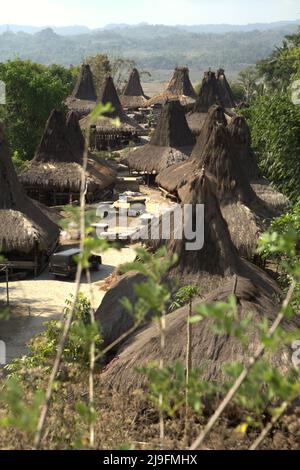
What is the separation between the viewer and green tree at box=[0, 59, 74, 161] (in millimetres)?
27184

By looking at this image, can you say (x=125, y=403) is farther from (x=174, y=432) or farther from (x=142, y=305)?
(x=142, y=305)

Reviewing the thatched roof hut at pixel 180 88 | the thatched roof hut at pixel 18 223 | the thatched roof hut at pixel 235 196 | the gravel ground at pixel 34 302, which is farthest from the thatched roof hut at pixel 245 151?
the thatched roof hut at pixel 180 88

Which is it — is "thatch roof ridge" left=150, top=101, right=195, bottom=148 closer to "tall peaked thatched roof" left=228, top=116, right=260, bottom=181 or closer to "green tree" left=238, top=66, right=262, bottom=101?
"tall peaked thatched roof" left=228, top=116, right=260, bottom=181

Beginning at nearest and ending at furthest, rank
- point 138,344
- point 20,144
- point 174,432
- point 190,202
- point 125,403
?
point 174,432 < point 125,403 < point 138,344 < point 190,202 < point 20,144

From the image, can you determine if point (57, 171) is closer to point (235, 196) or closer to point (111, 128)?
point (235, 196)

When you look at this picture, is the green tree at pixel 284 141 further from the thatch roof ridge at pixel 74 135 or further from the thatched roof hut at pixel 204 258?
the thatch roof ridge at pixel 74 135

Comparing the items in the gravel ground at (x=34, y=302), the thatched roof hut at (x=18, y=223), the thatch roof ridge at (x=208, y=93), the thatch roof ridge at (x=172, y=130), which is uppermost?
the thatch roof ridge at (x=208, y=93)

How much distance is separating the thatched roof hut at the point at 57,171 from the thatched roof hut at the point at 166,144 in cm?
419

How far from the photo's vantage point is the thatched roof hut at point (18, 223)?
1662cm

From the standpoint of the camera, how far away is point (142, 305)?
12.6 feet

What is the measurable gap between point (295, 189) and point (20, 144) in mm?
16757

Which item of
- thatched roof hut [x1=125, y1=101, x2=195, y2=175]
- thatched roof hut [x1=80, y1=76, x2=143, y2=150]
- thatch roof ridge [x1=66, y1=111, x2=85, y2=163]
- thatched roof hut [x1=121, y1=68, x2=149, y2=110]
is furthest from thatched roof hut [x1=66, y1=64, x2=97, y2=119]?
thatch roof ridge [x1=66, y1=111, x2=85, y2=163]
